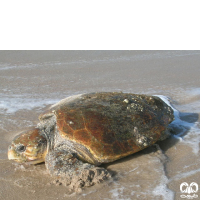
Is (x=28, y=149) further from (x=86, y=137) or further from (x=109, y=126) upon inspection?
(x=109, y=126)

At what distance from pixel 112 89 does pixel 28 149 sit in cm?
305

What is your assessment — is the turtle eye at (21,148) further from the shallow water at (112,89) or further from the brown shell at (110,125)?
the brown shell at (110,125)

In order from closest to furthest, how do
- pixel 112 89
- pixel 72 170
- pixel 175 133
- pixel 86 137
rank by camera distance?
pixel 72 170
pixel 86 137
pixel 175 133
pixel 112 89

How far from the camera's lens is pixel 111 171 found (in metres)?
2.47

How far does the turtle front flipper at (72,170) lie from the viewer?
224 cm

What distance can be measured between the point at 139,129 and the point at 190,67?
4.66m

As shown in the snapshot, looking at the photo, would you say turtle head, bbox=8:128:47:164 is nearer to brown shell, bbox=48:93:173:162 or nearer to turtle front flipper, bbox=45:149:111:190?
turtle front flipper, bbox=45:149:111:190

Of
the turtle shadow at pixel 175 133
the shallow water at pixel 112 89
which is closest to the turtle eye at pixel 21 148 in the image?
the shallow water at pixel 112 89

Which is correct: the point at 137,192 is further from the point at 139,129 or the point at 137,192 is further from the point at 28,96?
the point at 28,96

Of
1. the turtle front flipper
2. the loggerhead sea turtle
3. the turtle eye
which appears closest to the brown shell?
the loggerhead sea turtle

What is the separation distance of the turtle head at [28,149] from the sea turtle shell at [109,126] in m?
0.23

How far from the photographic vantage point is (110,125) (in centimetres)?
261

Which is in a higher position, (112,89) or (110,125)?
(110,125)

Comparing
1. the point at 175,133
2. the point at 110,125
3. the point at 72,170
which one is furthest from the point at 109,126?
the point at 175,133
